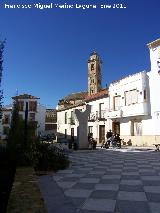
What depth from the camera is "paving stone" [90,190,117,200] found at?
5031 millimetres

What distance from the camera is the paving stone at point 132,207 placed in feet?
13.7

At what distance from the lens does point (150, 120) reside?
28859 mm

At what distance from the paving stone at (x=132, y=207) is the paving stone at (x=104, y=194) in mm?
378

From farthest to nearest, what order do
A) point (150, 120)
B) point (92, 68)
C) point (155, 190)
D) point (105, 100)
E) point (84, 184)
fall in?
1. point (92, 68)
2. point (105, 100)
3. point (150, 120)
4. point (84, 184)
5. point (155, 190)

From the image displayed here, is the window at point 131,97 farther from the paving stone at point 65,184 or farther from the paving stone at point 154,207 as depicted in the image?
the paving stone at point 154,207

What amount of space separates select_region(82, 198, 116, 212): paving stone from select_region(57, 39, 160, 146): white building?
2380cm

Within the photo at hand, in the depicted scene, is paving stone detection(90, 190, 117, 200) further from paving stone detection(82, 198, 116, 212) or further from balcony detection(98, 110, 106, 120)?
balcony detection(98, 110, 106, 120)

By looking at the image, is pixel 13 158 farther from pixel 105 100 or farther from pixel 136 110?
pixel 105 100

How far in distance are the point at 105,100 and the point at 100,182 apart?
2995 cm

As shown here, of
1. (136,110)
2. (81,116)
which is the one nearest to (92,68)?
(136,110)

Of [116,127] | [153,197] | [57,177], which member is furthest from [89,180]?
[116,127]

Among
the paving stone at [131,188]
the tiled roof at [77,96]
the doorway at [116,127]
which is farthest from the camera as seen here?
the tiled roof at [77,96]

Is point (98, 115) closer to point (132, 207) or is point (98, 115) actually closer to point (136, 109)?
point (136, 109)

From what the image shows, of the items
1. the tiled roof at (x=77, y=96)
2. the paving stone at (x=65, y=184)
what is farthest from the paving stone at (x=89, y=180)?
the tiled roof at (x=77, y=96)
